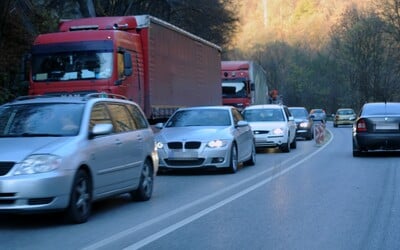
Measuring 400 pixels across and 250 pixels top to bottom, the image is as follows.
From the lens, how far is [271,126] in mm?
21688

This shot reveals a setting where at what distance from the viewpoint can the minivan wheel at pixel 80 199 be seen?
8.62 meters

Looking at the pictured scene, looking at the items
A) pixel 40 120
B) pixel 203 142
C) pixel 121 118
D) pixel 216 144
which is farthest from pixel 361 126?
pixel 40 120

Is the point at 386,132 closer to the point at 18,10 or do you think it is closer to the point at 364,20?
the point at 18,10

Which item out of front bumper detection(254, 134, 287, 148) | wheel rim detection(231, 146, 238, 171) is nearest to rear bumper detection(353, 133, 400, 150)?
front bumper detection(254, 134, 287, 148)

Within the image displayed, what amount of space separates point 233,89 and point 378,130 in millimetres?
15459

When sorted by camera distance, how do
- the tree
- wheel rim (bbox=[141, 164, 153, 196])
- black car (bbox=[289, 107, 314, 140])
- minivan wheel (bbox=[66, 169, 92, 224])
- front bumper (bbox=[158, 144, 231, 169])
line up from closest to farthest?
minivan wheel (bbox=[66, 169, 92, 224]) → wheel rim (bbox=[141, 164, 153, 196]) → front bumper (bbox=[158, 144, 231, 169]) → black car (bbox=[289, 107, 314, 140]) → the tree

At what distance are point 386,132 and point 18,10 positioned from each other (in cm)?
1328

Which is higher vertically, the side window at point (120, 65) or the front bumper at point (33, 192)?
the side window at point (120, 65)

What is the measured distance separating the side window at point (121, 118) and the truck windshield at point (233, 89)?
2235 cm

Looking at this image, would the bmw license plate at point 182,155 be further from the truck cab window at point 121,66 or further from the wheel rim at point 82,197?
the wheel rim at point 82,197

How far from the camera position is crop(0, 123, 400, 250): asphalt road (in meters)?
7.75

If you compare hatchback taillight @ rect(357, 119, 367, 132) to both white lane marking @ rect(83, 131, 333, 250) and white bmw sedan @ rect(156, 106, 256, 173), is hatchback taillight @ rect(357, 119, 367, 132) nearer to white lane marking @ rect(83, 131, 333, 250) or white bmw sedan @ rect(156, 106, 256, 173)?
white bmw sedan @ rect(156, 106, 256, 173)

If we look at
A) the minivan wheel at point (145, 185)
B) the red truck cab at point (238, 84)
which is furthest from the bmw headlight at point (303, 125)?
the minivan wheel at point (145, 185)

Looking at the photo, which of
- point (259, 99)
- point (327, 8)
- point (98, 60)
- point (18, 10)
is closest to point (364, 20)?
point (327, 8)
